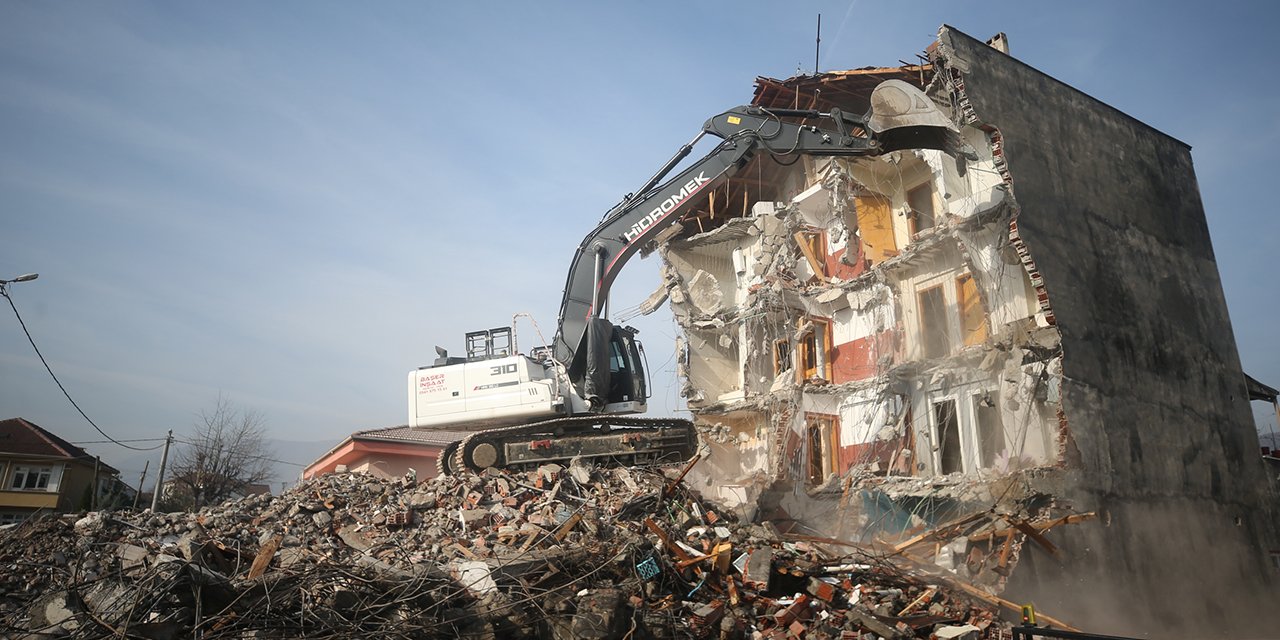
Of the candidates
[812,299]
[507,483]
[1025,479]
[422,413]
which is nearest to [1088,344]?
[1025,479]

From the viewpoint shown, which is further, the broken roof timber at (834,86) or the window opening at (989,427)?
the broken roof timber at (834,86)

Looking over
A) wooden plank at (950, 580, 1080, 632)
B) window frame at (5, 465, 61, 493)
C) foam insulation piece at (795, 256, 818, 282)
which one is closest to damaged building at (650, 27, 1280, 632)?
foam insulation piece at (795, 256, 818, 282)

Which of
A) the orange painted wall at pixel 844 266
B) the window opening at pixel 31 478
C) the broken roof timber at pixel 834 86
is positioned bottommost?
the window opening at pixel 31 478

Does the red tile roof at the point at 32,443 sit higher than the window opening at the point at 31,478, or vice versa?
the red tile roof at the point at 32,443

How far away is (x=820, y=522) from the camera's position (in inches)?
586

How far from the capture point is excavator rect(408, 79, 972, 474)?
1347 centimetres

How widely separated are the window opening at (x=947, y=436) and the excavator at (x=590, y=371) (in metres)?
5.28

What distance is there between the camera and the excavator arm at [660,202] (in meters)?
13.2

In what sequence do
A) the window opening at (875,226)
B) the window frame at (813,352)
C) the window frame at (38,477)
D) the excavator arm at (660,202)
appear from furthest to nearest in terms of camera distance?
the window frame at (38,477), the window frame at (813,352), the window opening at (875,226), the excavator arm at (660,202)

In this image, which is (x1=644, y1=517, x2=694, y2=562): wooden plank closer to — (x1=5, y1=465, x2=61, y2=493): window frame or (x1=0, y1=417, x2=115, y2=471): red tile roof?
(x1=0, y1=417, x2=115, y2=471): red tile roof

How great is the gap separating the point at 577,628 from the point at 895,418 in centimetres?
1084

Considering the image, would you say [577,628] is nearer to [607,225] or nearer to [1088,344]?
[607,225]

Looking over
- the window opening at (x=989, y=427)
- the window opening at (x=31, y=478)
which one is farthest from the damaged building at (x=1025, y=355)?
the window opening at (x=31, y=478)

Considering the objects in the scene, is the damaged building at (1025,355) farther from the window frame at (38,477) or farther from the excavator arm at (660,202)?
the window frame at (38,477)
